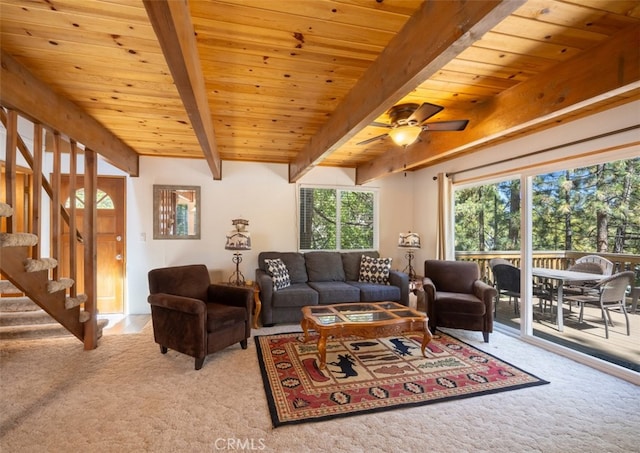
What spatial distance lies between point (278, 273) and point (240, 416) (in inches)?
88.5

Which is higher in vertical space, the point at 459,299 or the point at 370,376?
the point at 459,299

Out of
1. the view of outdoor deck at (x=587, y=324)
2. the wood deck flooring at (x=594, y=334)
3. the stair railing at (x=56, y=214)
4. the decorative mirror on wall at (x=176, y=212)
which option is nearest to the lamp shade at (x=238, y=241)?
the decorative mirror on wall at (x=176, y=212)

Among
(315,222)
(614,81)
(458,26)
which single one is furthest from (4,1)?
(315,222)

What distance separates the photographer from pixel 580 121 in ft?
9.71

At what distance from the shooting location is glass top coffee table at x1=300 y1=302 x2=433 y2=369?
2.73 meters

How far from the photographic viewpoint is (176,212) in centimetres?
469

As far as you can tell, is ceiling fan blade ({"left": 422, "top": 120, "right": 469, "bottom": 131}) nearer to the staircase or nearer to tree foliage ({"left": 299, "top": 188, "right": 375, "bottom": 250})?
tree foliage ({"left": 299, "top": 188, "right": 375, "bottom": 250})

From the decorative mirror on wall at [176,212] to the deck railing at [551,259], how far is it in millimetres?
4200

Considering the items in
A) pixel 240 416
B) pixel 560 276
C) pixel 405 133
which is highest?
pixel 405 133

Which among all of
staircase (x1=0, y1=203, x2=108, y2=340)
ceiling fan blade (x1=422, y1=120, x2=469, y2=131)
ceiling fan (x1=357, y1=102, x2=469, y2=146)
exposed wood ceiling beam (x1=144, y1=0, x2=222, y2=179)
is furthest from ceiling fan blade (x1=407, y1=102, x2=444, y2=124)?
staircase (x1=0, y1=203, x2=108, y2=340)

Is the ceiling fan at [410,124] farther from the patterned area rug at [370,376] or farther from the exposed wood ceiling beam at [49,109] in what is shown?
the exposed wood ceiling beam at [49,109]

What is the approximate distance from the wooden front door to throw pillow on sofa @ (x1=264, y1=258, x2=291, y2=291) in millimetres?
2238

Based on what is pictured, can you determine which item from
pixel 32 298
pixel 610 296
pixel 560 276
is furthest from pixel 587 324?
pixel 32 298

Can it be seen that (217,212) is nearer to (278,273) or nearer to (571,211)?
(278,273)
